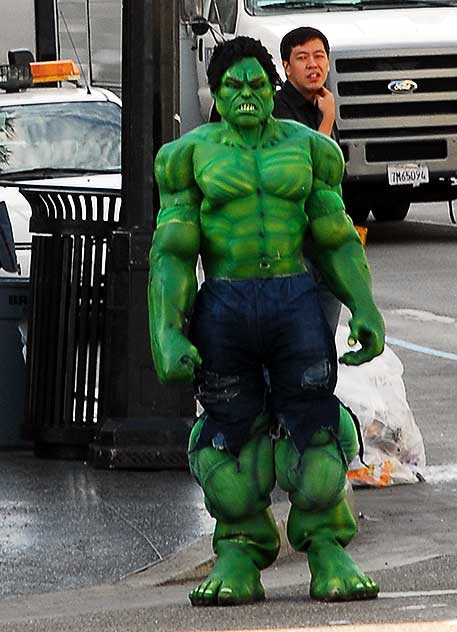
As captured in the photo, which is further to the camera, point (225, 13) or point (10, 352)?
point (225, 13)

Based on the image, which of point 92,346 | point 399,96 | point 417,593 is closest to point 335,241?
point 417,593

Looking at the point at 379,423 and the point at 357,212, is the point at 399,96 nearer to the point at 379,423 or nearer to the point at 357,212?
the point at 357,212

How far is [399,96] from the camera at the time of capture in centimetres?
1850

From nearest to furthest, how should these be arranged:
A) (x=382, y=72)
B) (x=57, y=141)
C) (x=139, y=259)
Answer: (x=139, y=259)
(x=57, y=141)
(x=382, y=72)

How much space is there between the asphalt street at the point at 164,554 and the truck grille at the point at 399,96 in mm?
7917

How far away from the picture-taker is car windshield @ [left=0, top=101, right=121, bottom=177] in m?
14.2

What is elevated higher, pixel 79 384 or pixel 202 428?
pixel 202 428

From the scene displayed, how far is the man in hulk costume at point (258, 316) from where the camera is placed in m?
6.12

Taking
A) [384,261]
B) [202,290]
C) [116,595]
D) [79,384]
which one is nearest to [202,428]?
[202,290]

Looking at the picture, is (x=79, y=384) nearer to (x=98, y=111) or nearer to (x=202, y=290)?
(x=202, y=290)

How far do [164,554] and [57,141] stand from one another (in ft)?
24.4

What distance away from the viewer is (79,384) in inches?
367

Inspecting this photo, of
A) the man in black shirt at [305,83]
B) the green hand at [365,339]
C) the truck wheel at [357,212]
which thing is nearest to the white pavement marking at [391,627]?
the green hand at [365,339]

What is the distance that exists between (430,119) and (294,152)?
12.4 meters
